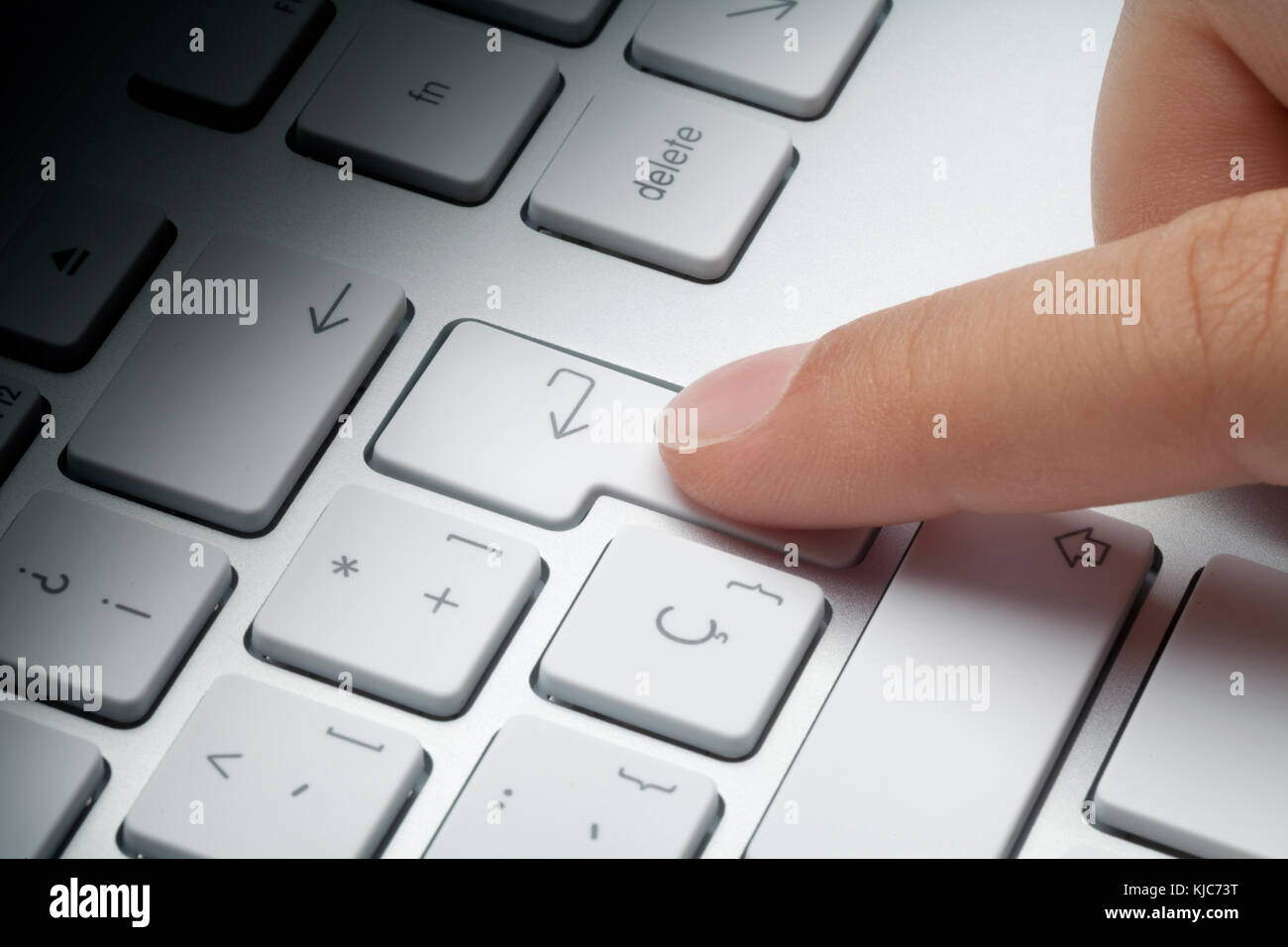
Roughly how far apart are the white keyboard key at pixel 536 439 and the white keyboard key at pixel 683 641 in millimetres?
27

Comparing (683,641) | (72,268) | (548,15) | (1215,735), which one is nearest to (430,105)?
(548,15)

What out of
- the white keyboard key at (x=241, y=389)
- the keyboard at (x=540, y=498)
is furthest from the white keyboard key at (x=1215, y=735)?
the white keyboard key at (x=241, y=389)

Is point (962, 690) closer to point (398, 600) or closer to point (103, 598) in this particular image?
point (398, 600)

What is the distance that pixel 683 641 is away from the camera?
57 centimetres

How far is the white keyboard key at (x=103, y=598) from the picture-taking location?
55 centimetres

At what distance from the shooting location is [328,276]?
650mm

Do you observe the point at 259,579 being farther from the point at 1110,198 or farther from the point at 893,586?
the point at 1110,198

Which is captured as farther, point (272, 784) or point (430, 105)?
point (430, 105)

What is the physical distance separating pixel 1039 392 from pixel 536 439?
0.21 metres

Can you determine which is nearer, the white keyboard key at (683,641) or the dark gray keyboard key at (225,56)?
the white keyboard key at (683,641)

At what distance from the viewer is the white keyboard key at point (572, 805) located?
53 centimetres

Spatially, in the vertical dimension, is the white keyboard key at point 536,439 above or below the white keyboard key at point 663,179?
below

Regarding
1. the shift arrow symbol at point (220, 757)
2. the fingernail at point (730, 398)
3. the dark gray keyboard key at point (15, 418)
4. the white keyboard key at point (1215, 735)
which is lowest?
the shift arrow symbol at point (220, 757)

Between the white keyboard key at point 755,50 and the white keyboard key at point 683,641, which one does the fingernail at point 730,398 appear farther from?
the white keyboard key at point 755,50
